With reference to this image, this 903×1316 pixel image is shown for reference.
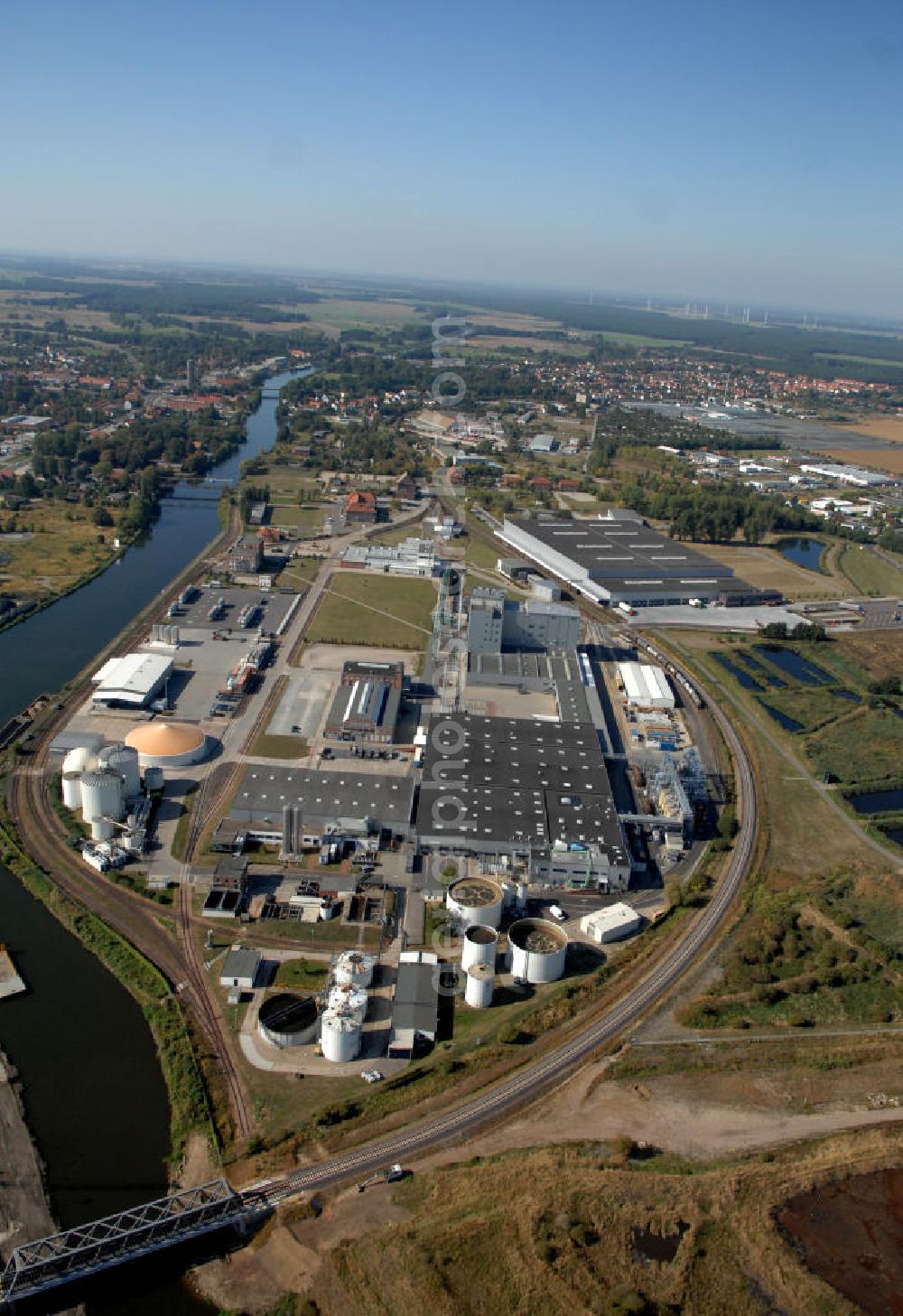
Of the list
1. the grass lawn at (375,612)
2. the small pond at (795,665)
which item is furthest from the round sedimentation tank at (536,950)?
the small pond at (795,665)

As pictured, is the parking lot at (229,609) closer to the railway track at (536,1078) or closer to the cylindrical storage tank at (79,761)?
the cylindrical storage tank at (79,761)

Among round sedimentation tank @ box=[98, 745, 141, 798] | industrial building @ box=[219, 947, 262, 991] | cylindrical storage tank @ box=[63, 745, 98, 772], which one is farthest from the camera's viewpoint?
cylindrical storage tank @ box=[63, 745, 98, 772]

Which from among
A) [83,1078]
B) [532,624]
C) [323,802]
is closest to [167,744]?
[323,802]

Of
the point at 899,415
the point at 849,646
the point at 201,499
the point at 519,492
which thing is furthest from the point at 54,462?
the point at 899,415

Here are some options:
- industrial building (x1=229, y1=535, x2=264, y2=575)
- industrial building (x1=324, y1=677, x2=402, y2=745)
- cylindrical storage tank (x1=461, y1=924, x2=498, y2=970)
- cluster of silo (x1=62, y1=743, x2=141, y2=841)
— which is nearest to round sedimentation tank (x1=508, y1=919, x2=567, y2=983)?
cylindrical storage tank (x1=461, y1=924, x2=498, y2=970)

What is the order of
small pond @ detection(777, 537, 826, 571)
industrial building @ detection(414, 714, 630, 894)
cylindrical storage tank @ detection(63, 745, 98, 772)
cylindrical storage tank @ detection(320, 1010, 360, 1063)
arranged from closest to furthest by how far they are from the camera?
cylindrical storage tank @ detection(320, 1010, 360, 1063), industrial building @ detection(414, 714, 630, 894), cylindrical storage tank @ detection(63, 745, 98, 772), small pond @ detection(777, 537, 826, 571)

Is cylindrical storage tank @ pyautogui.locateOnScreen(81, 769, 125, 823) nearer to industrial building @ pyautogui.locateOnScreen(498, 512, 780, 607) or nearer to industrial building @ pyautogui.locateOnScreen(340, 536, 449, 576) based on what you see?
industrial building @ pyautogui.locateOnScreen(340, 536, 449, 576)
